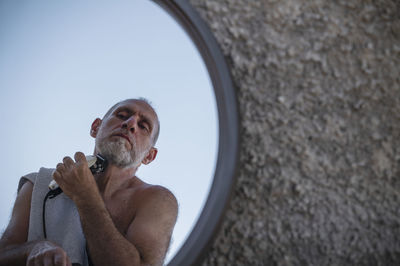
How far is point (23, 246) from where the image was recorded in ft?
2.81

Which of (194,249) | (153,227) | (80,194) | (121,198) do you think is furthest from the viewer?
(121,198)

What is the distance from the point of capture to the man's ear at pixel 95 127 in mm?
1426

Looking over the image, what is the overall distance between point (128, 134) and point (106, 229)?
1.44ft

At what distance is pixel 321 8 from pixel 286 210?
0.32 meters

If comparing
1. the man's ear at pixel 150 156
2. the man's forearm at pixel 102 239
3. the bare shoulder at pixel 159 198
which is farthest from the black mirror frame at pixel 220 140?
the man's ear at pixel 150 156

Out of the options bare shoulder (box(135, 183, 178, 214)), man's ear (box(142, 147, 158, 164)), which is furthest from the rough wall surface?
man's ear (box(142, 147, 158, 164))

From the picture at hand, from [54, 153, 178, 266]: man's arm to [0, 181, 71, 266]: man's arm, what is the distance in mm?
114

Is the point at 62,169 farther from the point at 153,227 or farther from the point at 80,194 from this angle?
the point at 153,227

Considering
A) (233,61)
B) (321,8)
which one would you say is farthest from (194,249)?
(321,8)

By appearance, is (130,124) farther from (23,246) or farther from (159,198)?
(23,246)

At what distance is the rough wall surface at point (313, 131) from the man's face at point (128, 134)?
2.53 feet

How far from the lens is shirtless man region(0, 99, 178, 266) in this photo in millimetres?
869

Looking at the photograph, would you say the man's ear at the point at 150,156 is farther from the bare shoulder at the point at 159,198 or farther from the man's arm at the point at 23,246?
the man's arm at the point at 23,246

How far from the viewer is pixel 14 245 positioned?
94cm
